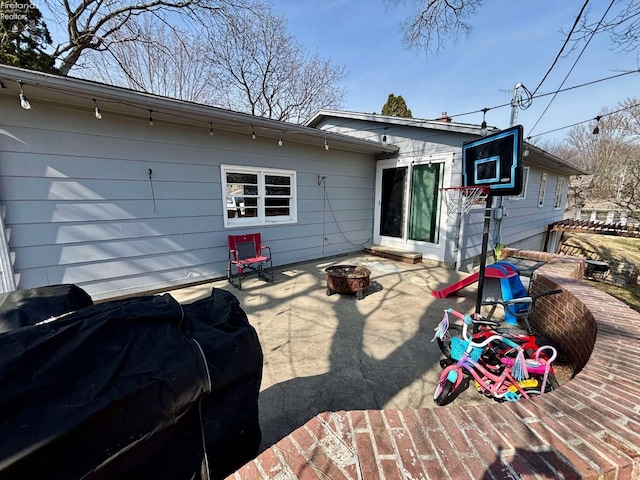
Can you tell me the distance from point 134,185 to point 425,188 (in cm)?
570

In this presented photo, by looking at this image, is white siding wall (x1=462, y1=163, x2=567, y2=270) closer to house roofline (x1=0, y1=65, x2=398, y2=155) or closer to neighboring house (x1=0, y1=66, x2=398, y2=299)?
neighboring house (x1=0, y1=66, x2=398, y2=299)

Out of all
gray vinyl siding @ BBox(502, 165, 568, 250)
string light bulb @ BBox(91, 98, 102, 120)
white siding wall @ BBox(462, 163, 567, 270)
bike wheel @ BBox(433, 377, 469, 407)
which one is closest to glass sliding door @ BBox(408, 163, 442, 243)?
white siding wall @ BBox(462, 163, 567, 270)

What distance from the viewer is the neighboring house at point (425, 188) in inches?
225

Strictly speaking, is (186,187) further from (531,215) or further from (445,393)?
(531,215)

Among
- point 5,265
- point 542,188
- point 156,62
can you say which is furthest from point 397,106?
point 5,265

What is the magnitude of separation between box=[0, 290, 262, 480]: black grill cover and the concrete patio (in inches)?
33.9

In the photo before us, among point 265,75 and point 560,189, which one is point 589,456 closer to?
point 560,189

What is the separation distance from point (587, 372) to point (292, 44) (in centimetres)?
1660

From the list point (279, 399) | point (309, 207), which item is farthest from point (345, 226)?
point (279, 399)

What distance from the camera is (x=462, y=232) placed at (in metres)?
5.73

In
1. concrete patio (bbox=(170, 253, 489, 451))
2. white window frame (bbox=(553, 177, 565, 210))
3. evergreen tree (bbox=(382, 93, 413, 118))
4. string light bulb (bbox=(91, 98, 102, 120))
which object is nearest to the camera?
concrete patio (bbox=(170, 253, 489, 451))

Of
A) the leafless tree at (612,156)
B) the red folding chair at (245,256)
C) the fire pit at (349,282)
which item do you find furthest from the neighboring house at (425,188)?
the leafless tree at (612,156)

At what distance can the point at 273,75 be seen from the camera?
1422 cm

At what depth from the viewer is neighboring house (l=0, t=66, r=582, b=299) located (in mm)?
3379
